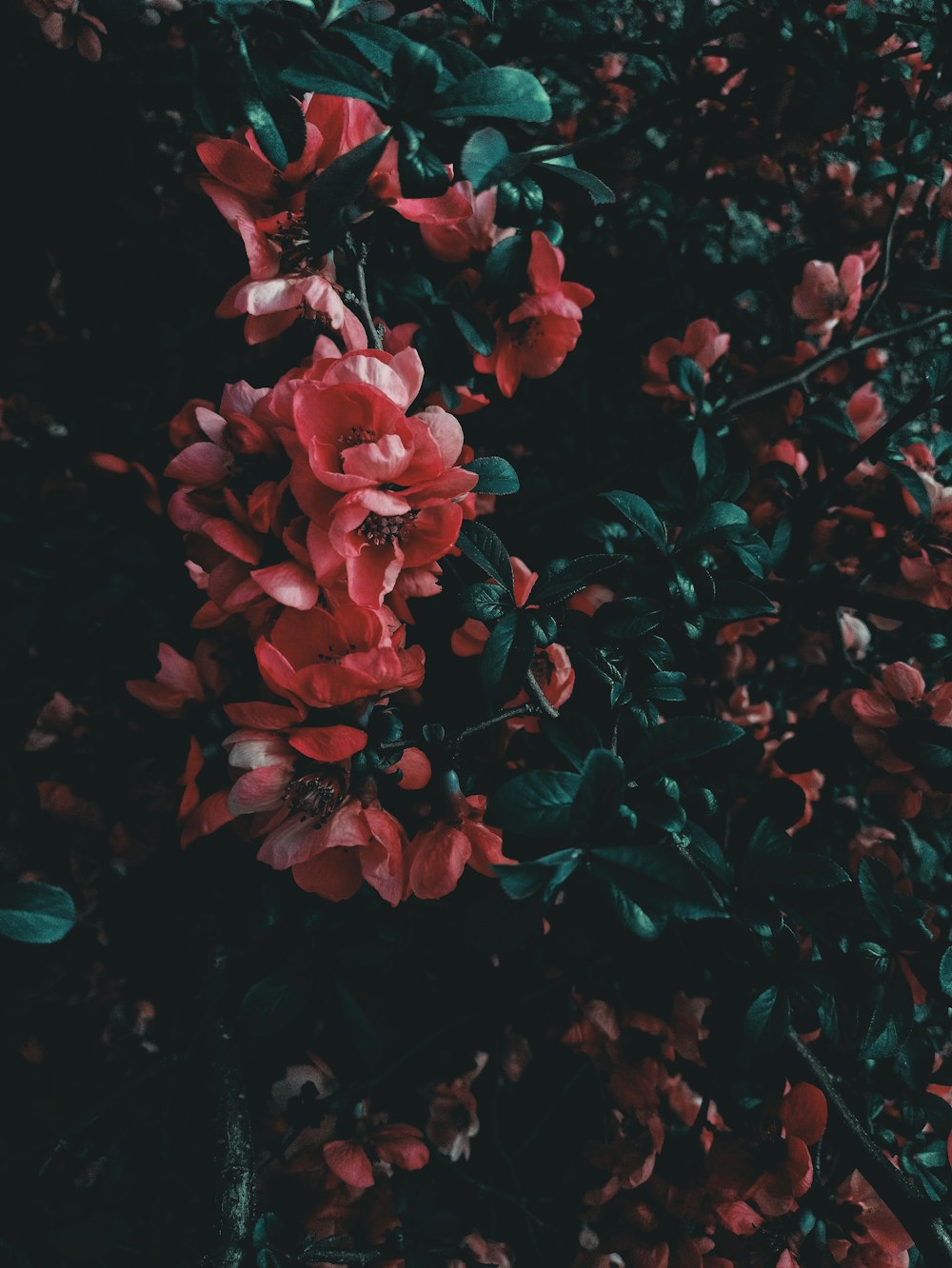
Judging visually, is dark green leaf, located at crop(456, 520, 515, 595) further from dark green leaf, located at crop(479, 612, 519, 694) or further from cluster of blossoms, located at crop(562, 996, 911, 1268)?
cluster of blossoms, located at crop(562, 996, 911, 1268)

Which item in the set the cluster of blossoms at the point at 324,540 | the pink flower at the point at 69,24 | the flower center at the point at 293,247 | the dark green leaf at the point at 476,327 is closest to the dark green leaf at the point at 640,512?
the cluster of blossoms at the point at 324,540

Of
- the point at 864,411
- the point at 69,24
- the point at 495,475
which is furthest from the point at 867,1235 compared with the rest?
the point at 69,24

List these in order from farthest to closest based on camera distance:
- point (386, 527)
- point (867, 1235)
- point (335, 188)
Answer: point (867, 1235) → point (386, 527) → point (335, 188)

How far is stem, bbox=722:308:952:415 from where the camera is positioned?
0.92 m

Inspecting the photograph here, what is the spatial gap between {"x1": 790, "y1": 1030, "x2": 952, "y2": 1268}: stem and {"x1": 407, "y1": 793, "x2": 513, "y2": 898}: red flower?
0.37 meters

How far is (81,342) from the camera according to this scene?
3.55 ft

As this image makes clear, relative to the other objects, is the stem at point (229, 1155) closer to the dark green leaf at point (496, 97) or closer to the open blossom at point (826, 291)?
the dark green leaf at point (496, 97)

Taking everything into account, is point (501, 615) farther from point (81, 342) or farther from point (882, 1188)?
point (81, 342)

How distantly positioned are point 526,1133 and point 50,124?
4.82 ft

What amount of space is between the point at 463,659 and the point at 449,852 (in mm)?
260

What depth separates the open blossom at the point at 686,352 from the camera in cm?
102

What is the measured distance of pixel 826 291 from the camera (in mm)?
1052

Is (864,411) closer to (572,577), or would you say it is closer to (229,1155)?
(572,577)

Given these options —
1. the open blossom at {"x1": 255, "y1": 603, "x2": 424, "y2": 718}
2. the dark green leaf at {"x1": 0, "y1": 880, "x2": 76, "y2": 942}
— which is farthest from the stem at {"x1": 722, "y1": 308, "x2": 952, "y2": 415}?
the dark green leaf at {"x1": 0, "y1": 880, "x2": 76, "y2": 942}
